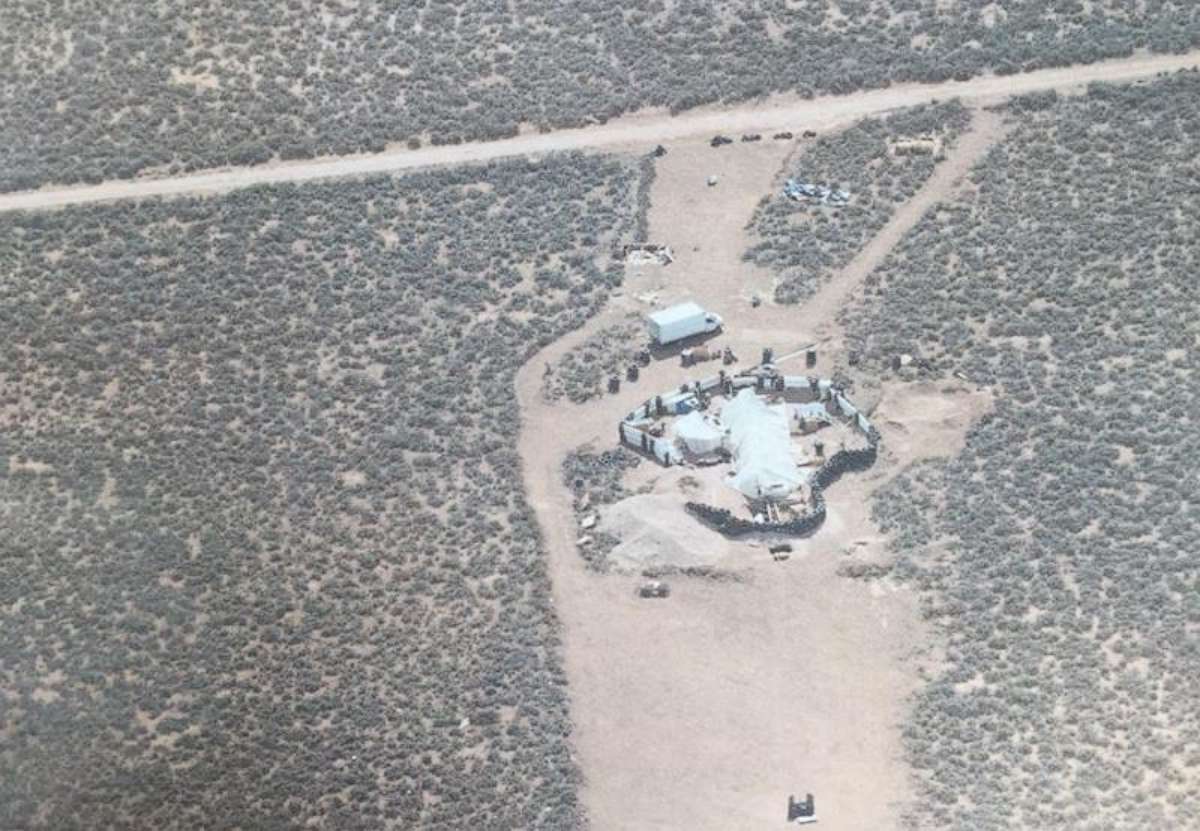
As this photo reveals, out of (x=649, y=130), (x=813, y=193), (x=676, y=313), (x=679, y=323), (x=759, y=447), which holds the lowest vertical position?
(x=759, y=447)

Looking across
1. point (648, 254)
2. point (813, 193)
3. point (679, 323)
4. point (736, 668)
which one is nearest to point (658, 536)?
point (736, 668)

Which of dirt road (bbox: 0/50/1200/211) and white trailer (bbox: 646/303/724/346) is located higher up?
dirt road (bbox: 0/50/1200/211)

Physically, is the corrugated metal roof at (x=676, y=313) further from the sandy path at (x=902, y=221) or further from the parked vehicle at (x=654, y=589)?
the parked vehicle at (x=654, y=589)

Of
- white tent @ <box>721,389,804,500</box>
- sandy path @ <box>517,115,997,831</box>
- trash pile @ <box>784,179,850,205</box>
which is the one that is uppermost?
trash pile @ <box>784,179,850,205</box>

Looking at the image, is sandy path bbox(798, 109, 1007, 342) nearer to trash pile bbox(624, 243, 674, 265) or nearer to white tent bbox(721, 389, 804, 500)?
white tent bbox(721, 389, 804, 500)

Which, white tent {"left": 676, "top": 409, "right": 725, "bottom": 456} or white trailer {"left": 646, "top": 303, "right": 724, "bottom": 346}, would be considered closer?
white tent {"left": 676, "top": 409, "right": 725, "bottom": 456}

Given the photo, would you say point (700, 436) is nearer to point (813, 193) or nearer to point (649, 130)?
point (813, 193)

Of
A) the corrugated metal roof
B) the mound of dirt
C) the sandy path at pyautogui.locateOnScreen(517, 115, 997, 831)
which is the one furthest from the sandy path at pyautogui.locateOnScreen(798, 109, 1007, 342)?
the mound of dirt
